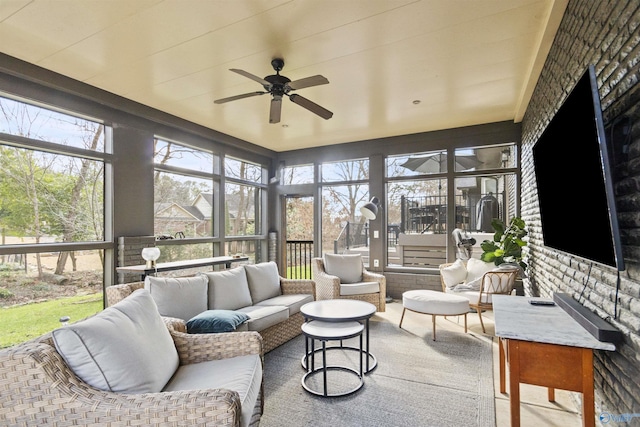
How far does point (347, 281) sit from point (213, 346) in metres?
3.03

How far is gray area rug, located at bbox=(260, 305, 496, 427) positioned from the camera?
2.24 metres

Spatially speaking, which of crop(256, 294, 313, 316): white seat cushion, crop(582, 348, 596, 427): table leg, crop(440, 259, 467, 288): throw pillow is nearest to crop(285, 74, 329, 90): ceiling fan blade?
crop(256, 294, 313, 316): white seat cushion

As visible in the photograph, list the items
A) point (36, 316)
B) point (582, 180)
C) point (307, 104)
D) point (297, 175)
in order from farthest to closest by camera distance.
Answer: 1. point (297, 175)
2. point (36, 316)
3. point (307, 104)
4. point (582, 180)

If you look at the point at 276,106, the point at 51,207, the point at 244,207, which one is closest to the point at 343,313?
the point at 276,106

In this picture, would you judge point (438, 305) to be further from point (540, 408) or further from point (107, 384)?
point (107, 384)

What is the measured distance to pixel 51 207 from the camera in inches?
143

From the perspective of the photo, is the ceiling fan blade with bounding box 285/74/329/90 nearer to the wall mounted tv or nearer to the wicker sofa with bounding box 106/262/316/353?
the wall mounted tv

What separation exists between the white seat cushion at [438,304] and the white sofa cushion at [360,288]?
32.0 inches

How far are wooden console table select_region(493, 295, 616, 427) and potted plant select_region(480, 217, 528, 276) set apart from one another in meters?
2.50

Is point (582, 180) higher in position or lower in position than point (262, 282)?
higher

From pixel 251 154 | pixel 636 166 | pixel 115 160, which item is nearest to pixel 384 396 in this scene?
pixel 636 166

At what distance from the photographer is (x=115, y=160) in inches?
164

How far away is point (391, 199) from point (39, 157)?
5013mm

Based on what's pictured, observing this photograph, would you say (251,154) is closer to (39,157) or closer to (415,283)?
(39,157)
